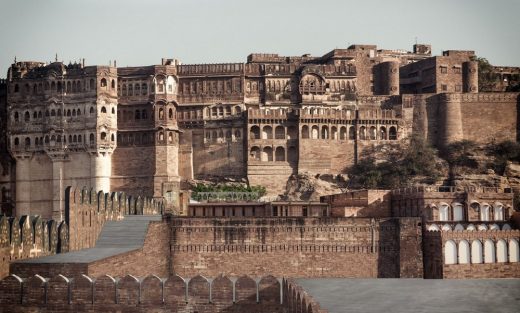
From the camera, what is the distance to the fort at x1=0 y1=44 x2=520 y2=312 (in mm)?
57750

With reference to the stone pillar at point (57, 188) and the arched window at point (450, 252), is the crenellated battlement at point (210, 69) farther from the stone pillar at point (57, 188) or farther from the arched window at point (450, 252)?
the arched window at point (450, 252)

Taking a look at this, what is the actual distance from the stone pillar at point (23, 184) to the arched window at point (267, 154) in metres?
18.7

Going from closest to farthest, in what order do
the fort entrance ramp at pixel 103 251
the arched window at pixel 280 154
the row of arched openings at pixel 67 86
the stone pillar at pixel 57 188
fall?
the fort entrance ramp at pixel 103 251 < the stone pillar at pixel 57 188 < the row of arched openings at pixel 67 86 < the arched window at pixel 280 154

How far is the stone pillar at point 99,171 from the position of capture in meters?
78.7

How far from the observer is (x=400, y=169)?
79250 mm

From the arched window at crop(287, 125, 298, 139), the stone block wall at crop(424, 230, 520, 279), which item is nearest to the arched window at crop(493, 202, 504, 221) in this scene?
the stone block wall at crop(424, 230, 520, 279)

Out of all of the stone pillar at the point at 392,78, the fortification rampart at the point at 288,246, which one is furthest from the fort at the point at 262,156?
the stone pillar at the point at 392,78

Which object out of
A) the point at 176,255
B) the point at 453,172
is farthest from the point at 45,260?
the point at 453,172

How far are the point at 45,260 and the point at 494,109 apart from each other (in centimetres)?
5163

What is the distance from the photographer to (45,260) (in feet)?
133

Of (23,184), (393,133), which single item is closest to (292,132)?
(393,133)

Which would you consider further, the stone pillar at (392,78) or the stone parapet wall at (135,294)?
the stone pillar at (392,78)

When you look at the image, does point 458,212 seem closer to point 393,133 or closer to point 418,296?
point 393,133

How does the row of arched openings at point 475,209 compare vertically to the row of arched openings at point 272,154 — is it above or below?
below
